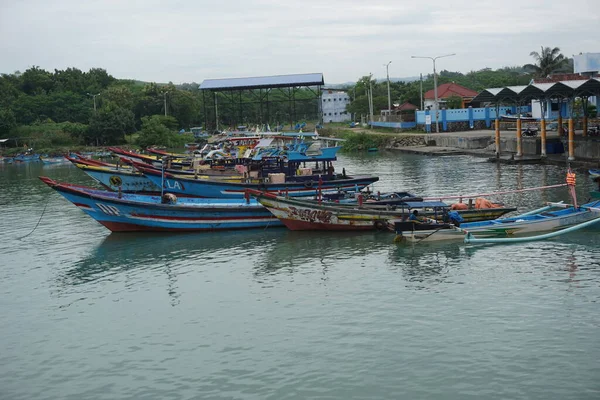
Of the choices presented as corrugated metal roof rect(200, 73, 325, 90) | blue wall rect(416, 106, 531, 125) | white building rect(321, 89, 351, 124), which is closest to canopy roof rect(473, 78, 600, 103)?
blue wall rect(416, 106, 531, 125)

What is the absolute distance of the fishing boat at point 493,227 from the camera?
2162 centimetres

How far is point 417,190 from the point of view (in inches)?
1390

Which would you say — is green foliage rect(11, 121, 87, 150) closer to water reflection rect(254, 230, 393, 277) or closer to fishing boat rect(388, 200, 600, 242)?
water reflection rect(254, 230, 393, 277)

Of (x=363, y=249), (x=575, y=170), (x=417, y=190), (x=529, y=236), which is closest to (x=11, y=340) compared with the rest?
(x=363, y=249)

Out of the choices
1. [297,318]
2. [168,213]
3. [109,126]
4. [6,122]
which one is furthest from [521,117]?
[6,122]

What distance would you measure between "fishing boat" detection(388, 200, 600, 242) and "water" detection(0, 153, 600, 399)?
0.45 meters

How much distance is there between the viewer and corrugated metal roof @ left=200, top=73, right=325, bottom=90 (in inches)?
2756

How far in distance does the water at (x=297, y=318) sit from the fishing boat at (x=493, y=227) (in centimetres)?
45

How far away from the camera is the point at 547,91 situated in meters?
40.1

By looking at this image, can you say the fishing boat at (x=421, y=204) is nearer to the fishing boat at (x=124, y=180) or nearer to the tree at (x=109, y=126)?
the fishing boat at (x=124, y=180)

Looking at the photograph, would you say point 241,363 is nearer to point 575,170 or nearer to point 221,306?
point 221,306

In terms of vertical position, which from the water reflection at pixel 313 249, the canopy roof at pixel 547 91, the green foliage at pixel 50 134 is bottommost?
the water reflection at pixel 313 249

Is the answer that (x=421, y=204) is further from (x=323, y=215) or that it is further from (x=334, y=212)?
(x=323, y=215)

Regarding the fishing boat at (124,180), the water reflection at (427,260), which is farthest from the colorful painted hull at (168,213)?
the fishing boat at (124,180)
